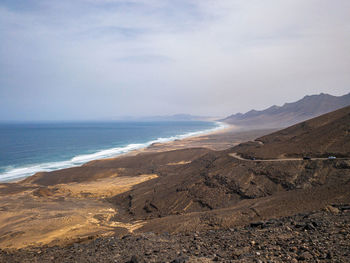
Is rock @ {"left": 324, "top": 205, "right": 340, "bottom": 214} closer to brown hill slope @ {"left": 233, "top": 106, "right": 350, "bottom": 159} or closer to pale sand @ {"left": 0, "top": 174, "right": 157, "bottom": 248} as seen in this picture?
brown hill slope @ {"left": 233, "top": 106, "right": 350, "bottom": 159}

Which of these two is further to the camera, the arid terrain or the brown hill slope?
the brown hill slope

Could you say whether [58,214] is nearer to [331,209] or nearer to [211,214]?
[211,214]

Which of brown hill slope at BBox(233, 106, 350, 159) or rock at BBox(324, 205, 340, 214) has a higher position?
brown hill slope at BBox(233, 106, 350, 159)

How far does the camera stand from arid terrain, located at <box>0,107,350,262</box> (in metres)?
10.3

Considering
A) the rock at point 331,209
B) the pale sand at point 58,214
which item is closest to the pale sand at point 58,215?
the pale sand at point 58,214

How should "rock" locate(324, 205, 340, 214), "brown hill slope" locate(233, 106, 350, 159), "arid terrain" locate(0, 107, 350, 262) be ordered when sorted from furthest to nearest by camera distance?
"brown hill slope" locate(233, 106, 350, 159), "rock" locate(324, 205, 340, 214), "arid terrain" locate(0, 107, 350, 262)

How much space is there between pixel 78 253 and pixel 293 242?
31.8 feet

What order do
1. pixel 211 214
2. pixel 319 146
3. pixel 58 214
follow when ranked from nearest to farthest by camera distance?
pixel 211 214 → pixel 58 214 → pixel 319 146

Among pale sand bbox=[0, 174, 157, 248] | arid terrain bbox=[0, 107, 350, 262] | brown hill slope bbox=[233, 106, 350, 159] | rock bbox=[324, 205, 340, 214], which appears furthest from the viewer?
brown hill slope bbox=[233, 106, 350, 159]

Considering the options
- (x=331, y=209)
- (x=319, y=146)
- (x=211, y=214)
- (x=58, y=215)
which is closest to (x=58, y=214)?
(x=58, y=215)

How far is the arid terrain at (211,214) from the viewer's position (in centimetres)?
1027

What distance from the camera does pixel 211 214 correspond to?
1730 centimetres

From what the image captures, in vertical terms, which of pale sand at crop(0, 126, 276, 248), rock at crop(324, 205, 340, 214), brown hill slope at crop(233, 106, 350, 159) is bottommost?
pale sand at crop(0, 126, 276, 248)

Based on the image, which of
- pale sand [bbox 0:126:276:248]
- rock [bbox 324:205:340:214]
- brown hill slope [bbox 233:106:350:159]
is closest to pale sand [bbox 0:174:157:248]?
pale sand [bbox 0:126:276:248]
